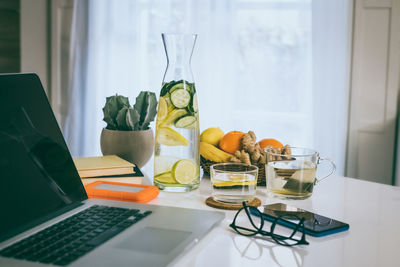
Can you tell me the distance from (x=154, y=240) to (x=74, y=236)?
4.5 inches

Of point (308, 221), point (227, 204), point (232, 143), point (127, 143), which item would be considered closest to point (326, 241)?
point (308, 221)

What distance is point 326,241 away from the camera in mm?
724

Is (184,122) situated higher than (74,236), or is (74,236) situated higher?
(184,122)

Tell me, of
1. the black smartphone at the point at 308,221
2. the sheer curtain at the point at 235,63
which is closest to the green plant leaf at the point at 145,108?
the black smartphone at the point at 308,221

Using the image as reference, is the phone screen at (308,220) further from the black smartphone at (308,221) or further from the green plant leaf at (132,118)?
the green plant leaf at (132,118)

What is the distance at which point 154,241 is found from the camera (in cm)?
65

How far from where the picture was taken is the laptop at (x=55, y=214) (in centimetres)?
59

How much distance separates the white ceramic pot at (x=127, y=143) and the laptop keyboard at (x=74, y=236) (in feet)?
1.41

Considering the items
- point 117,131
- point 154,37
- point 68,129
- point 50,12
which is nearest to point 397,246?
point 117,131

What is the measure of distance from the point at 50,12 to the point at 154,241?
329 cm

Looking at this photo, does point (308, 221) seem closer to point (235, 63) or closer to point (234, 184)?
point (234, 184)

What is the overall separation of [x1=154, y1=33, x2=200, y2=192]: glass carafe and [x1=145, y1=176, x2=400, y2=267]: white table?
4 centimetres

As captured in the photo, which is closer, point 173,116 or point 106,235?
point 106,235

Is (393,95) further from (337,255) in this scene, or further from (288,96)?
(337,255)
